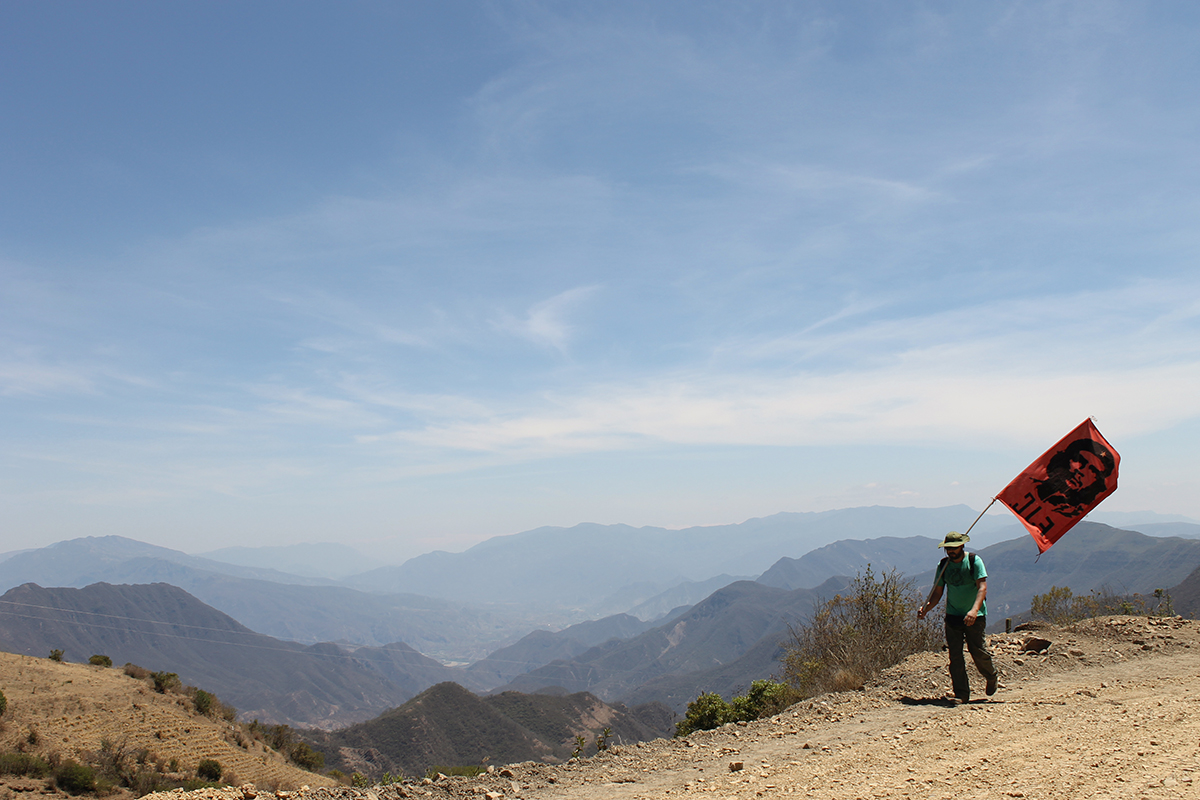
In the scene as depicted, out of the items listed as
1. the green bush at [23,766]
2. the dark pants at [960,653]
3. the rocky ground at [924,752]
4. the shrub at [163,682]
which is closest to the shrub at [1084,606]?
the rocky ground at [924,752]

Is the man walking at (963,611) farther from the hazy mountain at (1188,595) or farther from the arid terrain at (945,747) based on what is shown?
the hazy mountain at (1188,595)

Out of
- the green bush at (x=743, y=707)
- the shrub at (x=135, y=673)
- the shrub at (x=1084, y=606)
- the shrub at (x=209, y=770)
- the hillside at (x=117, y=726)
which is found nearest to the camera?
the green bush at (x=743, y=707)

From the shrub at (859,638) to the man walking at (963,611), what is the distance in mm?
2294

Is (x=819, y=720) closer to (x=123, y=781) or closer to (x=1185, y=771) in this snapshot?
(x=1185, y=771)

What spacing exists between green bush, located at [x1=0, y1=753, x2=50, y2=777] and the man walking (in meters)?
24.0

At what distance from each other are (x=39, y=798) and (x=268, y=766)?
522 inches

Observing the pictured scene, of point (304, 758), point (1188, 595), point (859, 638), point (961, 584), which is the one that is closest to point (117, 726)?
point (304, 758)

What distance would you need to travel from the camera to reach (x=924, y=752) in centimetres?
698

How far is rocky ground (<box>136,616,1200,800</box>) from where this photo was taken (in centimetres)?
577

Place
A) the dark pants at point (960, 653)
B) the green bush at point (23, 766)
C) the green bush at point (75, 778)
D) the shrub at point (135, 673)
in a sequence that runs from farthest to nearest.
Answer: the shrub at point (135, 673) < the green bush at point (23, 766) < the green bush at point (75, 778) < the dark pants at point (960, 653)

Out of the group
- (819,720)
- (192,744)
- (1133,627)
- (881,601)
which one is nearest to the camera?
(819,720)

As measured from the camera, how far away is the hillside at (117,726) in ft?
78.6

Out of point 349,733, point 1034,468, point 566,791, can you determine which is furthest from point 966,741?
point 349,733

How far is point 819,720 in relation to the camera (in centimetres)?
932
